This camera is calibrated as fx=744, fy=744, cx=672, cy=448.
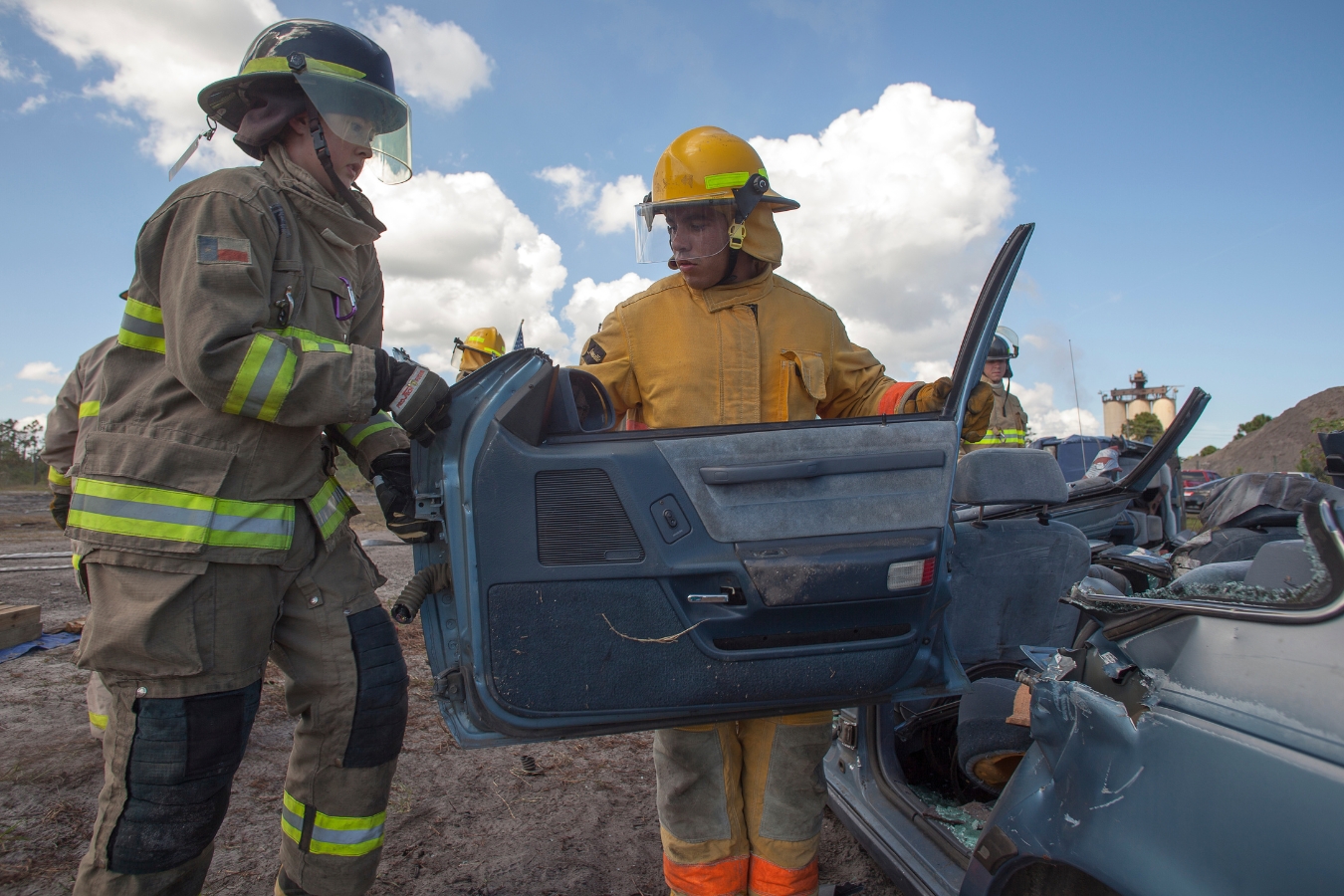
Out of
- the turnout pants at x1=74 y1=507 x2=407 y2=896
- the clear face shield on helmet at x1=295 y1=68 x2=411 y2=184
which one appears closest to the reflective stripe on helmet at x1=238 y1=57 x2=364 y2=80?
the clear face shield on helmet at x1=295 y1=68 x2=411 y2=184

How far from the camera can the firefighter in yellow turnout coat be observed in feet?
6.06

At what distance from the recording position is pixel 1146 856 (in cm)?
104

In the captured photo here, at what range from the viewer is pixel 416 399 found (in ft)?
4.69

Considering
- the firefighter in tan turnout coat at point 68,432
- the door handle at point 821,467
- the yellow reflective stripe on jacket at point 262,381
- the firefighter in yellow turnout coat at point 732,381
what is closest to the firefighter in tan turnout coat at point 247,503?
the yellow reflective stripe on jacket at point 262,381

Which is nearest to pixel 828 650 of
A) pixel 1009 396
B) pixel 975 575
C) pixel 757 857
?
pixel 757 857

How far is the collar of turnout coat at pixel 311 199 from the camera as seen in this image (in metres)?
1.72

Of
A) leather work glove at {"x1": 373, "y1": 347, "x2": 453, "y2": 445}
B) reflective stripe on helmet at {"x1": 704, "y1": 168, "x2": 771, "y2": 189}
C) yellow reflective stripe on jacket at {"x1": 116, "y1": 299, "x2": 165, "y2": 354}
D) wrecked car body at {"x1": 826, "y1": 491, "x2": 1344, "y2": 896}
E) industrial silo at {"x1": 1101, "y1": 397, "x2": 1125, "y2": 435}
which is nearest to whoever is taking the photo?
wrecked car body at {"x1": 826, "y1": 491, "x2": 1344, "y2": 896}

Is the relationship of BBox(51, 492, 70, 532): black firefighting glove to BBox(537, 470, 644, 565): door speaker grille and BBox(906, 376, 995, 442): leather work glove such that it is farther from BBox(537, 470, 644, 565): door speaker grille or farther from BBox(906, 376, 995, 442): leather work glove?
BBox(906, 376, 995, 442): leather work glove

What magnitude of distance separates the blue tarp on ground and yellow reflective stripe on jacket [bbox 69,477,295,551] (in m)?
3.54

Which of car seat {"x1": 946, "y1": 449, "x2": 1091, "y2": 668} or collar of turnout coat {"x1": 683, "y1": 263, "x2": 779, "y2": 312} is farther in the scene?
car seat {"x1": 946, "y1": 449, "x2": 1091, "y2": 668}

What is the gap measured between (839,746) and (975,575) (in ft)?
2.31

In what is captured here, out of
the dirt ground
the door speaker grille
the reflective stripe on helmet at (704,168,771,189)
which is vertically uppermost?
the reflective stripe on helmet at (704,168,771,189)

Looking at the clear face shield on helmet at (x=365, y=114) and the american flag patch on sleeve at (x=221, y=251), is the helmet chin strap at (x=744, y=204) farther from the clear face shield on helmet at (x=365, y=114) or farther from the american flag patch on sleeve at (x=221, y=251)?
the american flag patch on sleeve at (x=221, y=251)

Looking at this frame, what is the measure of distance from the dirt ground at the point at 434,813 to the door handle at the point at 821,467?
5.01ft
